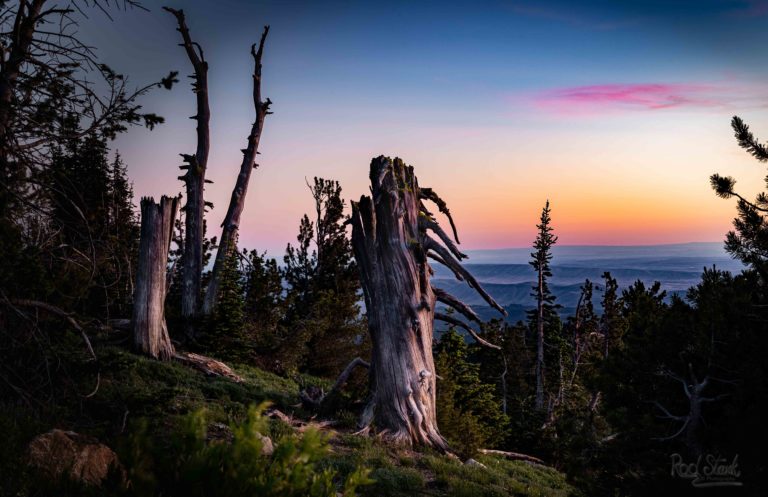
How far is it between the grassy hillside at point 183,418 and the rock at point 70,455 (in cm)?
15

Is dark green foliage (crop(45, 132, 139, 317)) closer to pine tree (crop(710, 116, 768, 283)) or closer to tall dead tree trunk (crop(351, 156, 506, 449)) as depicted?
tall dead tree trunk (crop(351, 156, 506, 449))

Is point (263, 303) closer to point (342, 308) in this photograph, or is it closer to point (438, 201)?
point (342, 308)

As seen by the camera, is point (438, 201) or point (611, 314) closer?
point (438, 201)

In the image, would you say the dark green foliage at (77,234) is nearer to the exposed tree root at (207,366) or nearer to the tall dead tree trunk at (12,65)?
the tall dead tree trunk at (12,65)

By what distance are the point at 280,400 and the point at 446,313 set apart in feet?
16.1

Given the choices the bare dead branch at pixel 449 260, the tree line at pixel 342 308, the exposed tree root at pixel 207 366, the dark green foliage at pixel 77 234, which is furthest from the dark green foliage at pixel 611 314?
the dark green foliage at pixel 77 234

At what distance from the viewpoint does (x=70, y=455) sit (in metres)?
5.20

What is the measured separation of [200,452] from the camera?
12.5 ft

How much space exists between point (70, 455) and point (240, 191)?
56.1ft

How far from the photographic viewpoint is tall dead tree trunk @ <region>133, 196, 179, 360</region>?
14.7 m

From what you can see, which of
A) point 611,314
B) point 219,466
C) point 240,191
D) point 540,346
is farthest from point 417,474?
point 611,314

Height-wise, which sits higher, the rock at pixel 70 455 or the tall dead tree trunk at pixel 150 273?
the tall dead tree trunk at pixel 150 273

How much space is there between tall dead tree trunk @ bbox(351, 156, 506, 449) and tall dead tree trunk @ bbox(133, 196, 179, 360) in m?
5.60

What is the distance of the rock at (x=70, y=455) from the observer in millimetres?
4980
